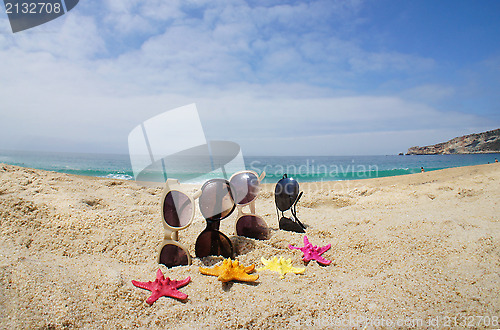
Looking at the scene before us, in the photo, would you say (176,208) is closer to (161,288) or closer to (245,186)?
(161,288)

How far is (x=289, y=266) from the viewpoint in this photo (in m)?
2.30

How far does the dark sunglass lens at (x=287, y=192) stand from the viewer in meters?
3.62

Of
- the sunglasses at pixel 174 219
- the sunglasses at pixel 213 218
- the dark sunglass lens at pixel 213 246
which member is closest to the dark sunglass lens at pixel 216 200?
the sunglasses at pixel 213 218

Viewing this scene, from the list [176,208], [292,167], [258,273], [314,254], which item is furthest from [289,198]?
[292,167]

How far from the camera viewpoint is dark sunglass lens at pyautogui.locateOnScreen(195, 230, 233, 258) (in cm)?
265

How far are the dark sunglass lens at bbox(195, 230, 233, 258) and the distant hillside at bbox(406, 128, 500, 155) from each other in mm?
88049

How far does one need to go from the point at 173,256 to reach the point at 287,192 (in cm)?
183

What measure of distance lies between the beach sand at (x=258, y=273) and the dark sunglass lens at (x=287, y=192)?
0.43m

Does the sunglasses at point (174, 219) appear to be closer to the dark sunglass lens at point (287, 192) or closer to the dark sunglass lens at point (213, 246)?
the dark sunglass lens at point (213, 246)

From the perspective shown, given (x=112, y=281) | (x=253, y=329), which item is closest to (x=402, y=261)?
(x=253, y=329)

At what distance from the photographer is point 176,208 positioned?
7.88 ft

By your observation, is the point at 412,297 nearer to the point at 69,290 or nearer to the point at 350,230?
the point at 350,230

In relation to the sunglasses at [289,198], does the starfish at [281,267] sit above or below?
below

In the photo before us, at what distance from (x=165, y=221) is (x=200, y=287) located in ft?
2.54
